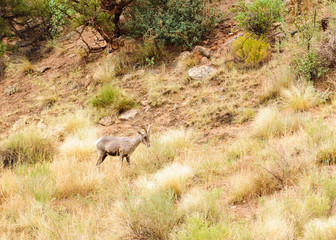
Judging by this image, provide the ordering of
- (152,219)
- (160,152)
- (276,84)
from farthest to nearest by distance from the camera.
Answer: (276,84), (160,152), (152,219)

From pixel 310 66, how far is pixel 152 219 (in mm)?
6032

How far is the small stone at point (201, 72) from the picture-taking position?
10.4 m

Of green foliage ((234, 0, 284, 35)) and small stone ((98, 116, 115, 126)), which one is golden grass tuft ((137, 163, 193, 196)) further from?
green foliage ((234, 0, 284, 35))

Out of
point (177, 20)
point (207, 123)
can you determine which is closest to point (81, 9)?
point (177, 20)

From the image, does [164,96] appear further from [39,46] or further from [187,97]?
[39,46]

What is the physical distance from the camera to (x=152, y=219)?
386cm

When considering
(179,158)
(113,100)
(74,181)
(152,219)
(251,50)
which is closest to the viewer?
(152,219)

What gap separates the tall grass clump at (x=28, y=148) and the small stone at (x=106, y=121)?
1.90 meters

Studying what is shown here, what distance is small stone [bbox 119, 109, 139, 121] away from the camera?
9.95 meters

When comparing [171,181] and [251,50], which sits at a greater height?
[251,50]

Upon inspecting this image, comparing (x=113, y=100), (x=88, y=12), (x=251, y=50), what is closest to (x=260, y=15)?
(x=251, y=50)

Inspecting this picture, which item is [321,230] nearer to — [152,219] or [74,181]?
[152,219]

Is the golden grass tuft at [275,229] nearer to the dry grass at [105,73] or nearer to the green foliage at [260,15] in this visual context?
the green foliage at [260,15]

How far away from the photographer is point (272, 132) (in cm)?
667
